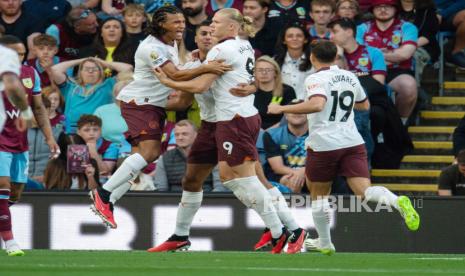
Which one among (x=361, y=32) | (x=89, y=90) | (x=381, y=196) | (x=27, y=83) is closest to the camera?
(x=381, y=196)

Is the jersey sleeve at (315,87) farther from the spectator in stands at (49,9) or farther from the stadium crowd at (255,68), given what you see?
the spectator in stands at (49,9)

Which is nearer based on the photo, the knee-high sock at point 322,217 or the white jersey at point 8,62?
the white jersey at point 8,62

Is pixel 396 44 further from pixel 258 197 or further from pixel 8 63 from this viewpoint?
pixel 8 63

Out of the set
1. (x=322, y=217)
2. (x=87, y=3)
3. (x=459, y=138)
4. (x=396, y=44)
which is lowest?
(x=322, y=217)

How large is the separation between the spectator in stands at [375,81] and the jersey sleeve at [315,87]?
4453mm

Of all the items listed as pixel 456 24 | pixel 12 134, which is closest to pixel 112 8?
pixel 456 24

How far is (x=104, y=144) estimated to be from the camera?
17.9 meters

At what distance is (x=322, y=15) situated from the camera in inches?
A: 729

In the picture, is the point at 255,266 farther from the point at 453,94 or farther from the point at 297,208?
the point at 453,94

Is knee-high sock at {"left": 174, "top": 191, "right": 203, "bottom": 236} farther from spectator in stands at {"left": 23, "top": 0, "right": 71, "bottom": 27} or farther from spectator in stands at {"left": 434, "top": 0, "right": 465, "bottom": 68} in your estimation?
spectator in stands at {"left": 434, "top": 0, "right": 465, "bottom": 68}

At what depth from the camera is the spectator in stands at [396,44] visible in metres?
18.2

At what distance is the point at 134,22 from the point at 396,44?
3653mm

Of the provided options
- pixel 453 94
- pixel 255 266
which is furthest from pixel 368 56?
pixel 255 266

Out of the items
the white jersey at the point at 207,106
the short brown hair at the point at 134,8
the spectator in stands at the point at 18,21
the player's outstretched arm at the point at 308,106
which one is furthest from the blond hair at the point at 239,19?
the spectator in stands at the point at 18,21
